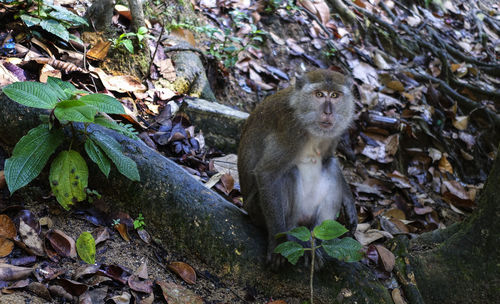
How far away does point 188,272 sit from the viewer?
2922mm

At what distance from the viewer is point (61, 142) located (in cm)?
282

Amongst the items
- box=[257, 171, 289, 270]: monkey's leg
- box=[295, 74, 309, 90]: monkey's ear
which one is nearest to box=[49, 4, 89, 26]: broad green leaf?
box=[295, 74, 309, 90]: monkey's ear

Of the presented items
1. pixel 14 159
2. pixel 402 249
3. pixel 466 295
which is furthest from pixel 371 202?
pixel 14 159

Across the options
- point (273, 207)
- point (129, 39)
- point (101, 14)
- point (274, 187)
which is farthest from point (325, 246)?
point (101, 14)

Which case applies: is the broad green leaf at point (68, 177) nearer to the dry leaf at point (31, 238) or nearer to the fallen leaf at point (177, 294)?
the dry leaf at point (31, 238)

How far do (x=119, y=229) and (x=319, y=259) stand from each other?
1.27 metres

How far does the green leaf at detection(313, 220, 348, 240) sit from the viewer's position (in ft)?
8.40

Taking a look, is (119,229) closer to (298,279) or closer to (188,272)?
(188,272)

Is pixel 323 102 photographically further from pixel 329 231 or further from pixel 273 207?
pixel 329 231

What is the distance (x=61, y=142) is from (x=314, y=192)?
1.84 metres

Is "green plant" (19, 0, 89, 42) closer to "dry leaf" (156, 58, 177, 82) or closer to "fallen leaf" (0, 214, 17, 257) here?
"dry leaf" (156, 58, 177, 82)

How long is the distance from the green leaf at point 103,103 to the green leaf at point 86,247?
2.33 feet

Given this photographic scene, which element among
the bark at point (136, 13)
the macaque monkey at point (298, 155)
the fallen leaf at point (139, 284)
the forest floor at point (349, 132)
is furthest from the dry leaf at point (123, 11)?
the fallen leaf at point (139, 284)

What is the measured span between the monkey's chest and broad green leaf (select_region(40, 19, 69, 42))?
2.26 m
